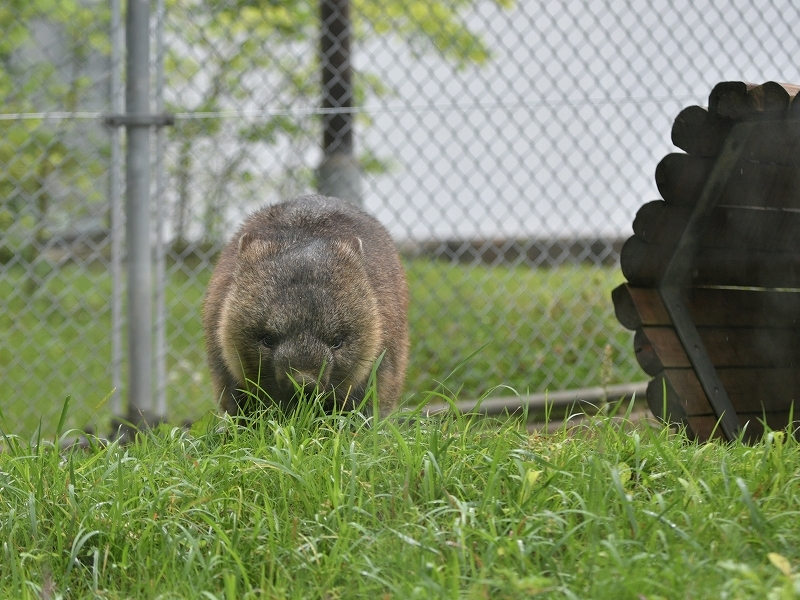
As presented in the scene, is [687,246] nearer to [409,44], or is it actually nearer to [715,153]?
[715,153]

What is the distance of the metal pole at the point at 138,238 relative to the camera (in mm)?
5578

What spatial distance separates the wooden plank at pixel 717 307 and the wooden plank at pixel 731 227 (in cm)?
26

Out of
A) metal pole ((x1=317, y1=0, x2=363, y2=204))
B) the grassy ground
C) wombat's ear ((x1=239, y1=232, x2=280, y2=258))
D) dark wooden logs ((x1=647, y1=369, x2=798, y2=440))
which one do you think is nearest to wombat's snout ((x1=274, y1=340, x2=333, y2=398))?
wombat's ear ((x1=239, y1=232, x2=280, y2=258))

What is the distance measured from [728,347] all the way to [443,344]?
3.00m

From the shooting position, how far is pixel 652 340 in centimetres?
444

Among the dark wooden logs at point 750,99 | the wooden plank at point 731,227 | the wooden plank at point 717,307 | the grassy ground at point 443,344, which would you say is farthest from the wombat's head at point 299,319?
the grassy ground at point 443,344

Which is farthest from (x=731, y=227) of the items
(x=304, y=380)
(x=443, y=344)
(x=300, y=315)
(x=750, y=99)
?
(x=443, y=344)

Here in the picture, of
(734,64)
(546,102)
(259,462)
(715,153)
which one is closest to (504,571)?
(259,462)

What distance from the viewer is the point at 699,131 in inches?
166

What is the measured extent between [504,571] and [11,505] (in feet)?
5.65

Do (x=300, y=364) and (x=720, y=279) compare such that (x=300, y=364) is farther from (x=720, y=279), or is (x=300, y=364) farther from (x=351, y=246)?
(x=720, y=279)

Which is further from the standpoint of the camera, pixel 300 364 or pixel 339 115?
pixel 339 115

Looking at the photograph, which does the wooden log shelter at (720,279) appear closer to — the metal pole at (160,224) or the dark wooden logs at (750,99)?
the dark wooden logs at (750,99)

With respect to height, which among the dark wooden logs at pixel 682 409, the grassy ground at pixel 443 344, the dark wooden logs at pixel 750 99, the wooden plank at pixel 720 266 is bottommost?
the grassy ground at pixel 443 344
